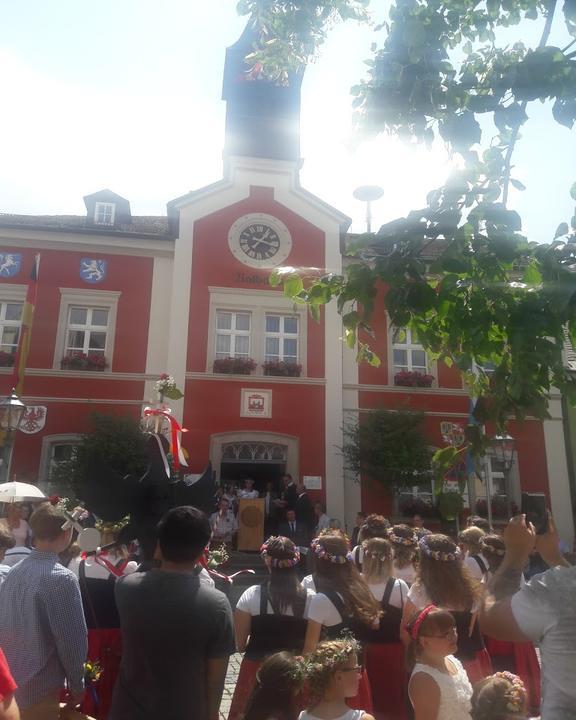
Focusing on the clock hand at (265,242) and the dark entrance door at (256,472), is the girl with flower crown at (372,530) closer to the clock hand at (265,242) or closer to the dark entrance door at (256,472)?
the dark entrance door at (256,472)

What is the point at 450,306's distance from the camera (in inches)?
124

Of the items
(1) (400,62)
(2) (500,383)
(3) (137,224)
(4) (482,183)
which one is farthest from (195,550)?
(3) (137,224)

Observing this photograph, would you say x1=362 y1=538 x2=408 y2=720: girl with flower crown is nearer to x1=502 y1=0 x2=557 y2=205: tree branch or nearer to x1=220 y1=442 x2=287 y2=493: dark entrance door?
x1=502 y1=0 x2=557 y2=205: tree branch

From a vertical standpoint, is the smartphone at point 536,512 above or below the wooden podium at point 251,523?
above

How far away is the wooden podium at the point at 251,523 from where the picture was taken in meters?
14.4

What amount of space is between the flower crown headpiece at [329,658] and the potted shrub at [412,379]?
14.7m

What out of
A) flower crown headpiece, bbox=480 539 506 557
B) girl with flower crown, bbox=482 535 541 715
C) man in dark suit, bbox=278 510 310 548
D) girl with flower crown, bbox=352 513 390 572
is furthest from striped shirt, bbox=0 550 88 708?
man in dark suit, bbox=278 510 310 548

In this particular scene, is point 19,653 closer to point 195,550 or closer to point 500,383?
point 195,550

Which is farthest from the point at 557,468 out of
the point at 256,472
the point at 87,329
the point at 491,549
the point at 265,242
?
the point at 87,329

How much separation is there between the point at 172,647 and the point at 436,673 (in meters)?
1.52

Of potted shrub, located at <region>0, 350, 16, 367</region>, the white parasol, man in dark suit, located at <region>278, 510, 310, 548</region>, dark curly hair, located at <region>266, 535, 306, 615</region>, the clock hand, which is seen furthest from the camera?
the clock hand

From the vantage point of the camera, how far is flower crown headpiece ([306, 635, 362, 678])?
Result: 2.64 meters

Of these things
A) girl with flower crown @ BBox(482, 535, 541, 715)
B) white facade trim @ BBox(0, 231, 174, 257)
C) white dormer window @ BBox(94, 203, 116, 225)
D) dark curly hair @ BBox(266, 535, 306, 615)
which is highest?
white dormer window @ BBox(94, 203, 116, 225)

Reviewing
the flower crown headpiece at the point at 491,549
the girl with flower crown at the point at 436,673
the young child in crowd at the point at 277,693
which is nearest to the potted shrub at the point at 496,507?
the flower crown headpiece at the point at 491,549
